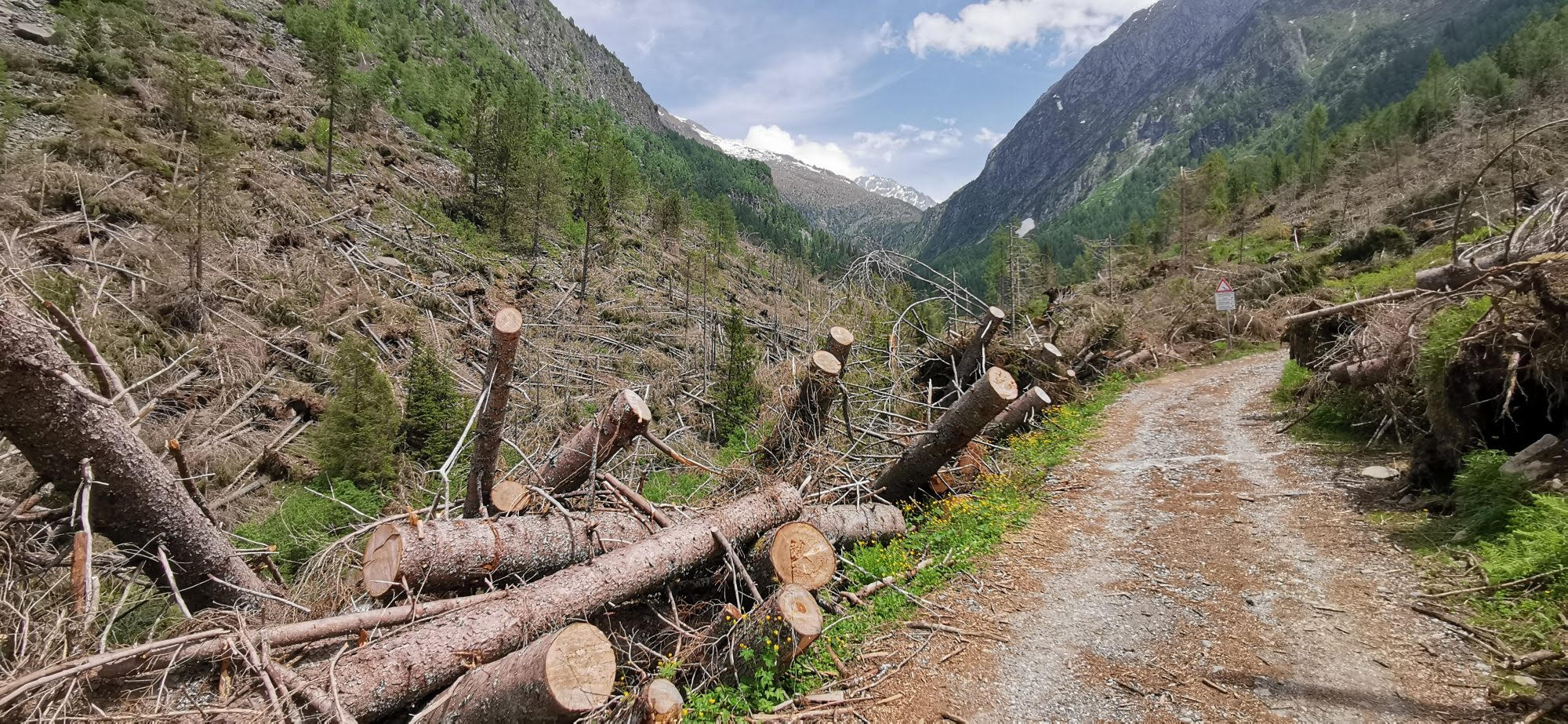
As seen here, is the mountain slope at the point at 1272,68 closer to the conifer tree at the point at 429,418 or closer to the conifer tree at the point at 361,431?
the conifer tree at the point at 429,418

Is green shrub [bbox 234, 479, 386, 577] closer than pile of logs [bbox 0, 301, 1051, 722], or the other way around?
pile of logs [bbox 0, 301, 1051, 722]

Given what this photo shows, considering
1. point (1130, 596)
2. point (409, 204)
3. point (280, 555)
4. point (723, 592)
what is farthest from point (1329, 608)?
point (409, 204)

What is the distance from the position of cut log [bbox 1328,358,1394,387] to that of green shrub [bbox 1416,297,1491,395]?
3.78 feet

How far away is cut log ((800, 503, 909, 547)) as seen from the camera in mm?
6094

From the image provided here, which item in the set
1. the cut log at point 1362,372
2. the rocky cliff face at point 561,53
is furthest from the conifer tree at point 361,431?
the rocky cliff face at point 561,53

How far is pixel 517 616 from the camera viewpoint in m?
4.11

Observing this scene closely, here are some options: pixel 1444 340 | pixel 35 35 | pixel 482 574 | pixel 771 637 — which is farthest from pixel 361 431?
pixel 35 35

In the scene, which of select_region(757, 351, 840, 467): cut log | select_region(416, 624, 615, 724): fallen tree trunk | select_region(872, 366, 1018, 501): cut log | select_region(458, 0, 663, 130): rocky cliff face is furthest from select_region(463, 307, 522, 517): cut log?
select_region(458, 0, 663, 130): rocky cliff face

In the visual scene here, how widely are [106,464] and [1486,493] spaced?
9.85 m

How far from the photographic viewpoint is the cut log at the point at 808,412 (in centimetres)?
721

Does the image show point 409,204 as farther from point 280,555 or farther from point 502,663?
point 502,663

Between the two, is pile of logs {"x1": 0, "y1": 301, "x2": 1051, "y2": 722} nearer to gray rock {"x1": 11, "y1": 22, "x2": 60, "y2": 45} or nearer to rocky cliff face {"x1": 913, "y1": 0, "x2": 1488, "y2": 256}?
gray rock {"x1": 11, "y1": 22, "x2": 60, "y2": 45}

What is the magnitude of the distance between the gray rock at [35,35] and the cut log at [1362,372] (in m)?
38.4

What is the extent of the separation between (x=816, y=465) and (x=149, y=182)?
2220 cm
